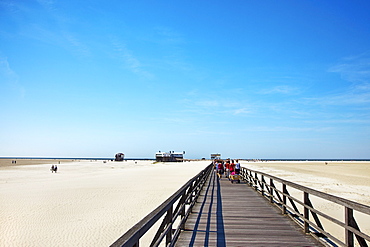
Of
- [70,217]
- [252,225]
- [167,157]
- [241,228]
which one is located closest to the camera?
[241,228]

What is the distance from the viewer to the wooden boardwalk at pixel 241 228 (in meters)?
4.95

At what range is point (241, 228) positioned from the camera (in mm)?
5902

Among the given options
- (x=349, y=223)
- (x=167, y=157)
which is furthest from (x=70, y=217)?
(x=167, y=157)

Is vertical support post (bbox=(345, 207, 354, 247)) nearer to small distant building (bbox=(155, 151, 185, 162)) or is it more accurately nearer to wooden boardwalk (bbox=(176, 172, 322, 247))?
wooden boardwalk (bbox=(176, 172, 322, 247))

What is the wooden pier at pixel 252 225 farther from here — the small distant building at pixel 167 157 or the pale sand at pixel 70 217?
the small distant building at pixel 167 157

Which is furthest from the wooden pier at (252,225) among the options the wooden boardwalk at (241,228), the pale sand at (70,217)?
the pale sand at (70,217)

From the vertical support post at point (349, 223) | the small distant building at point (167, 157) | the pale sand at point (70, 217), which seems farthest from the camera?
the small distant building at point (167, 157)

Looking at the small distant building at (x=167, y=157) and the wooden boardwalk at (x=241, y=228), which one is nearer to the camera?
the wooden boardwalk at (x=241, y=228)

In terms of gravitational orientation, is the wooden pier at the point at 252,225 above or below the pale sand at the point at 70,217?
above

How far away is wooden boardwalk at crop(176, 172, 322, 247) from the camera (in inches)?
195

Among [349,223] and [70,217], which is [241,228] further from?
[70,217]

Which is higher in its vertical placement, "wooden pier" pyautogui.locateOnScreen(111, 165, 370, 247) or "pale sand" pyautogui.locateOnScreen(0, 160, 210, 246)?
"wooden pier" pyautogui.locateOnScreen(111, 165, 370, 247)

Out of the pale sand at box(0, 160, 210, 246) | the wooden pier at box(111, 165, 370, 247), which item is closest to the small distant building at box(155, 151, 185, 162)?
the pale sand at box(0, 160, 210, 246)

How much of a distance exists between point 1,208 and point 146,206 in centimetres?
632
